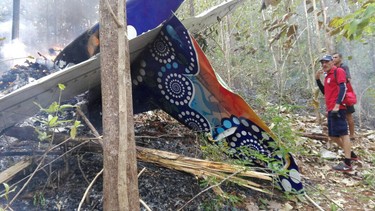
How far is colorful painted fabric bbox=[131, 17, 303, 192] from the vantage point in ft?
9.75

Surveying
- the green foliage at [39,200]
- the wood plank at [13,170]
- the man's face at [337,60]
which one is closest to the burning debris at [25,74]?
the wood plank at [13,170]

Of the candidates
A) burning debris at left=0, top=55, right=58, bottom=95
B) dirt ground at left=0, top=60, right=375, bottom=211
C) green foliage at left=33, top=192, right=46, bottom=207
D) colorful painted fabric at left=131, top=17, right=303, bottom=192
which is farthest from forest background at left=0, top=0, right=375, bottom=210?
green foliage at left=33, top=192, right=46, bottom=207

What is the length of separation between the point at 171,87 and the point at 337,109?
2.36m

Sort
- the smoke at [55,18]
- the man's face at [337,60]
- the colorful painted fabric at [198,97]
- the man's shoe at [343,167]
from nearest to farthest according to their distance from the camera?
the colorful painted fabric at [198,97] < the man's shoe at [343,167] < the man's face at [337,60] < the smoke at [55,18]

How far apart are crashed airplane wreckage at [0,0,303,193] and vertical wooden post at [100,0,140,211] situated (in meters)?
0.70

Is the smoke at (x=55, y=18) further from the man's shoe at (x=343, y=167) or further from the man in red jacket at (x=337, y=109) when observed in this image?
the man's shoe at (x=343, y=167)

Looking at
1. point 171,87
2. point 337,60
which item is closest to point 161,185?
point 171,87

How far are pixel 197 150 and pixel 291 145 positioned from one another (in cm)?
106

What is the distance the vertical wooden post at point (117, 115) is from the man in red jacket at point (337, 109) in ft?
11.0

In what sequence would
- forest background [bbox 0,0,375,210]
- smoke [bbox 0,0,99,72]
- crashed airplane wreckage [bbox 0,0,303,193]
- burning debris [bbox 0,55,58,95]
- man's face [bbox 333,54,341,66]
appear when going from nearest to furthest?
crashed airplane wreckage [bbox 0,0,303,193], burning debris [bbox 0,55,58,95], man's face [bbox 333,54,341,66], forest background [bbox 0,0,375,210], smoke [bbox 0,0,99,72]

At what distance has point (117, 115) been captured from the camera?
1.81 meters

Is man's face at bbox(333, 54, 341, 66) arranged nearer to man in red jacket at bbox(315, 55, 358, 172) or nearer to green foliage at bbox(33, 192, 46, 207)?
man in red jacket at bbox(315, 55, 358, 172)

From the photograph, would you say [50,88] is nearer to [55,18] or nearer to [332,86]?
[332,86]

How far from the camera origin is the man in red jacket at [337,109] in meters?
4.12
